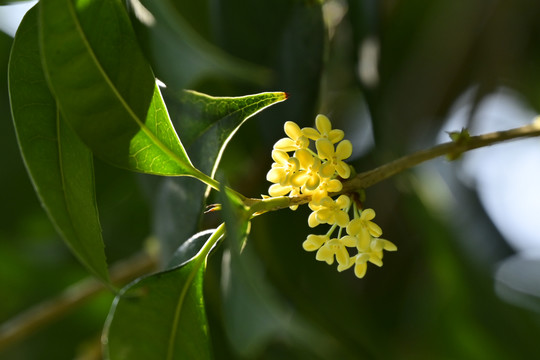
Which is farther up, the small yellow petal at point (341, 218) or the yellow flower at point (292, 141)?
the yellow flower at point (292, 141)

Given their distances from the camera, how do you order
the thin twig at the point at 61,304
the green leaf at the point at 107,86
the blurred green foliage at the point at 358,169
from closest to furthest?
the green leaf at the point at 107,86, the blurred green foliage at the point at 358,169, the thin twig at the point at 61,304

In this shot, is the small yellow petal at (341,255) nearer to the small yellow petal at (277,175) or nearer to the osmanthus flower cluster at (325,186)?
the osmanthus flower cluster at (325,186)

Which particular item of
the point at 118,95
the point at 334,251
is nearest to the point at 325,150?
the point at 334,251

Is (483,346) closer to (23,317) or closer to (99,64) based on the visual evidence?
(23,317)

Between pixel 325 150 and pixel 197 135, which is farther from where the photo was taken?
pixel 197 135

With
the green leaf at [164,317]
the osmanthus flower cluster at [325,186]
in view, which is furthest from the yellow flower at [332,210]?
the green leaf at [164,317]

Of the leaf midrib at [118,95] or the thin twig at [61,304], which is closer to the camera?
the leaf midrib at [118,95]

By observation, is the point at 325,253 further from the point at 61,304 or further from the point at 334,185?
the point at 61,304
